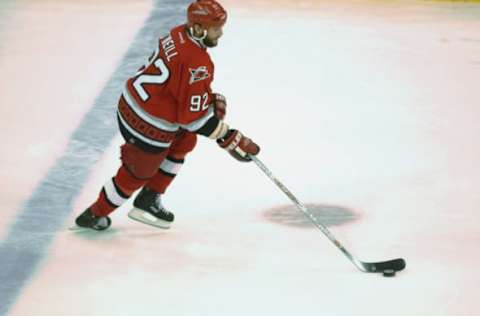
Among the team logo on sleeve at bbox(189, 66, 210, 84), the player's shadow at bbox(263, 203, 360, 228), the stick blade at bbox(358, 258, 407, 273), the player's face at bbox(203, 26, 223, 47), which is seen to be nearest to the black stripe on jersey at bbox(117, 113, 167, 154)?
the team logo on sleeve at bbox(189, 66, 210, 84)

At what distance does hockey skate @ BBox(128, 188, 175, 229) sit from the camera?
4473 millimetres

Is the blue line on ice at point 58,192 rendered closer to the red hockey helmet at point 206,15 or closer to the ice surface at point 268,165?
the ice surface at point 268,165

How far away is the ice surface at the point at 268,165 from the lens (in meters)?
4.02

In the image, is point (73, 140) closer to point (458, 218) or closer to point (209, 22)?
point (209, 22)

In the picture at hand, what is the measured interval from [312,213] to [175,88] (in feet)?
2.71

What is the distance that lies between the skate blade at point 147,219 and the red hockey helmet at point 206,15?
785mm

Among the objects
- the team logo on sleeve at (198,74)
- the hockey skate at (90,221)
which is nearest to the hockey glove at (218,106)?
the team logo on sleeve at (198,74)

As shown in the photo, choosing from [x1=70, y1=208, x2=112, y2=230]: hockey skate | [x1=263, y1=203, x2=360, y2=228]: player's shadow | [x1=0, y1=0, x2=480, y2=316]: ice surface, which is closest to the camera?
[x1=0, y1=0, x2=480, y2=316]: ice surface

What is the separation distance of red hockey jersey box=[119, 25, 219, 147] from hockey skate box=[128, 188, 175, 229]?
0.30 metres

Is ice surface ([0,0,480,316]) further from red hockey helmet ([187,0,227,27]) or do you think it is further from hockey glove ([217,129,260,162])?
red hockey helmet ([187,0,227,27])

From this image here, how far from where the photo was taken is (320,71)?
6.04 meters

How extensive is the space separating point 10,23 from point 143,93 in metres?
2.66

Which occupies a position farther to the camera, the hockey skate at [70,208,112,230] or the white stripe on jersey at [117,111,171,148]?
the hockey skate at [70,208,112,230]

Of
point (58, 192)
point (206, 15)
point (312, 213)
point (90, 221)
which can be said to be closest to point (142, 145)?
point (90, 221)
